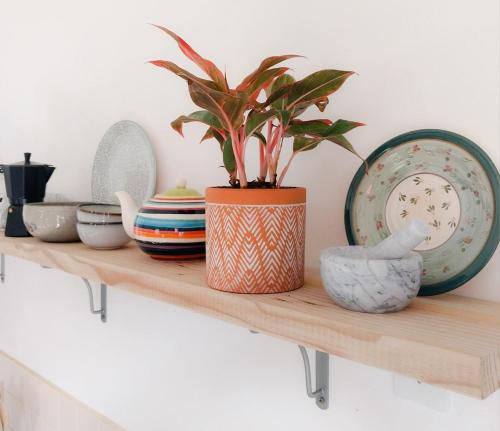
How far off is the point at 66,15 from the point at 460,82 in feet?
3.56

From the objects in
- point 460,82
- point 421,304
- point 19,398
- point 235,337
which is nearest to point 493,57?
point 460,82

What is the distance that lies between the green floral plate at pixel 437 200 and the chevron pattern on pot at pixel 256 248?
12 centimetres

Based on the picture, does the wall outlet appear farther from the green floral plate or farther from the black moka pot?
the black moka pot

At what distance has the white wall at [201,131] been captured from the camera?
638 mm

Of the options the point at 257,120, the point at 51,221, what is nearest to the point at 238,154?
the point at 257,120

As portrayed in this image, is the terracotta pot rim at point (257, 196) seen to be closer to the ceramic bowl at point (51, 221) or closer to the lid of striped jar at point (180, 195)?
the lid of striped jar at point (180, 195)

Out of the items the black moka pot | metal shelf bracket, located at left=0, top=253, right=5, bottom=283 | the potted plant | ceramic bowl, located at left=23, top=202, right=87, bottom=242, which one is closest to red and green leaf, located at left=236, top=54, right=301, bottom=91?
the potted plant

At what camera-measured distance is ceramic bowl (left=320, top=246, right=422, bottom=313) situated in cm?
51

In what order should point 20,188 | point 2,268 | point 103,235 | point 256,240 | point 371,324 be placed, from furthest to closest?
point 2,268, point 20,188, point 103,235, point 256,240, point 371,324

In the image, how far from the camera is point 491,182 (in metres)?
0.58

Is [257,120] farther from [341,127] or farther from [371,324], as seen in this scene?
[371,324]

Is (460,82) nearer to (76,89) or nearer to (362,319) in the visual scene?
(362,319)

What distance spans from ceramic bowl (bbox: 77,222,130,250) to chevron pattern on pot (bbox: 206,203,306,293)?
0.34 m

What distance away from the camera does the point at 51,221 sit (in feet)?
3.14
